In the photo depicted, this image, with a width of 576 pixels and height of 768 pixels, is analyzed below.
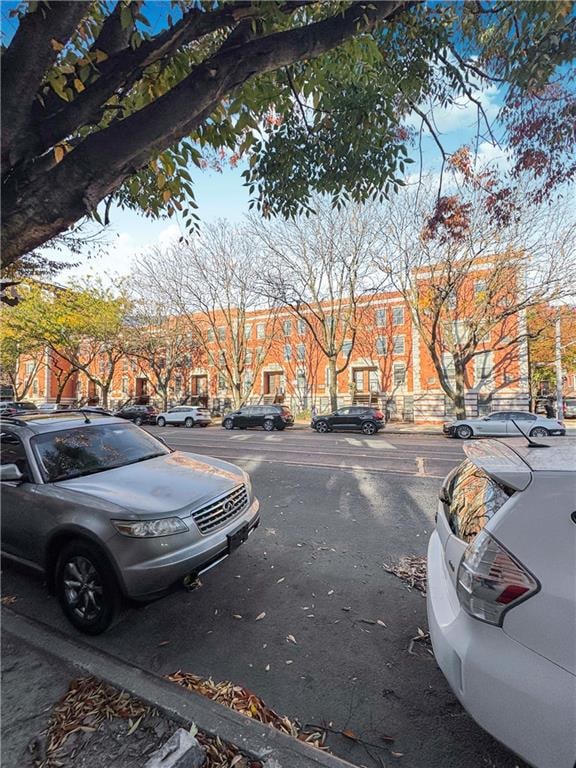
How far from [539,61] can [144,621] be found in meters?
5.55

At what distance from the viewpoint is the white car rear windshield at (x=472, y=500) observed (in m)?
1.80

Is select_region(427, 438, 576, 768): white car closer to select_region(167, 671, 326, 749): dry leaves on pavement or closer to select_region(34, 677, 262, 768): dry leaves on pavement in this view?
select_region(167, 671, 326, 749): dry leaves on pavement

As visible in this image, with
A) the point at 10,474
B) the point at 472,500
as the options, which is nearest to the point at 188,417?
the point at 10,474

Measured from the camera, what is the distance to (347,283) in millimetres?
22578

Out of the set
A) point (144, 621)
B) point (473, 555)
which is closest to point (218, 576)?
point (144, 621)

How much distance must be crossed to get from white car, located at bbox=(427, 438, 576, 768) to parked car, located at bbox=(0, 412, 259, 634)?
1891mm

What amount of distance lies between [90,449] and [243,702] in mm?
2702

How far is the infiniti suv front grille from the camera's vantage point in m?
3.08

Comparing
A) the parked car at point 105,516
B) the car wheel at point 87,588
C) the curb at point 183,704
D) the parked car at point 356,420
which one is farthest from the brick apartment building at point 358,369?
the curb at point 183,704

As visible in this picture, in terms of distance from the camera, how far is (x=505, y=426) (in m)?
17.2

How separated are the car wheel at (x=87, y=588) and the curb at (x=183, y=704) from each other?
0.15 meters

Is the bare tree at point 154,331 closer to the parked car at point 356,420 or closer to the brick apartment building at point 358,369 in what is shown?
the brick apartment building at point 358,369

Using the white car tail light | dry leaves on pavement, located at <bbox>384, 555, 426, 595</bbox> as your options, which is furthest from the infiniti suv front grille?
the white car tail light

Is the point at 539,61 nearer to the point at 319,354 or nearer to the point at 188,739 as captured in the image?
the point at 188,739
